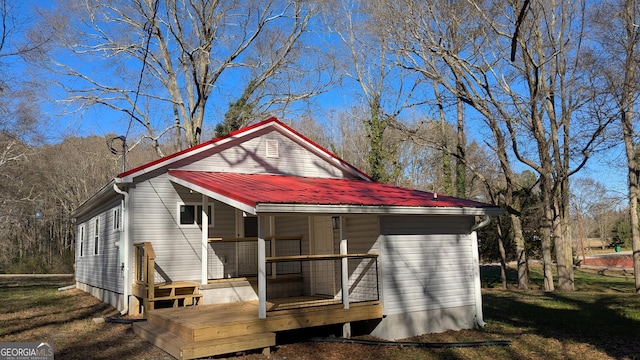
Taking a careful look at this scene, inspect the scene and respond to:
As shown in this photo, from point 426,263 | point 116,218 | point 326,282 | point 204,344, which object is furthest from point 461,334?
point 116,218

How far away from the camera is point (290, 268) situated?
36.4 feet

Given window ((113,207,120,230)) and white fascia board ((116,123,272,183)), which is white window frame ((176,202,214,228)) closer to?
white fascia board ((116,123,272,183))

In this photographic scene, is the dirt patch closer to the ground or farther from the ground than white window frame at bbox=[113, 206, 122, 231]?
closer to the ground

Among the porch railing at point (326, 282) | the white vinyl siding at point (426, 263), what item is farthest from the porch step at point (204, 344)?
the white vinyl siding at point (426, 263)

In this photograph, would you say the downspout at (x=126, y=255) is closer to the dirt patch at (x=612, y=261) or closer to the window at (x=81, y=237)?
the window at (x=81, y=237)

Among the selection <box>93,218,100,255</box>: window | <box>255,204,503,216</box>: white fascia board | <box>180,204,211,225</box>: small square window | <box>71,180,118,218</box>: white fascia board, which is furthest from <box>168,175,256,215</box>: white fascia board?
<box>93,218,100,255</box>: window

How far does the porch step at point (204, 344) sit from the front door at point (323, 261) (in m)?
2.89

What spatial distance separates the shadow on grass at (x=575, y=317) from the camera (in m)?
8.73

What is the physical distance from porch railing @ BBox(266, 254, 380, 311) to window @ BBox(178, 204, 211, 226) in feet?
6.71

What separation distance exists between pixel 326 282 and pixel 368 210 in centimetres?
247

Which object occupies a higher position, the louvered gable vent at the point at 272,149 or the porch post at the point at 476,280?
the louvered gable vent at the point at 272,149

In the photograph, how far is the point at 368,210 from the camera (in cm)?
839

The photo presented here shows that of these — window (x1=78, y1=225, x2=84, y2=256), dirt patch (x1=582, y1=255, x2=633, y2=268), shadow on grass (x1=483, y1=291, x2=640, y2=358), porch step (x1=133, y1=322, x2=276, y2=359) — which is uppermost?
window (x1=78, y1=225, x2=84, y2=256)

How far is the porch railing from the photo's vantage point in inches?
Answer: 331
